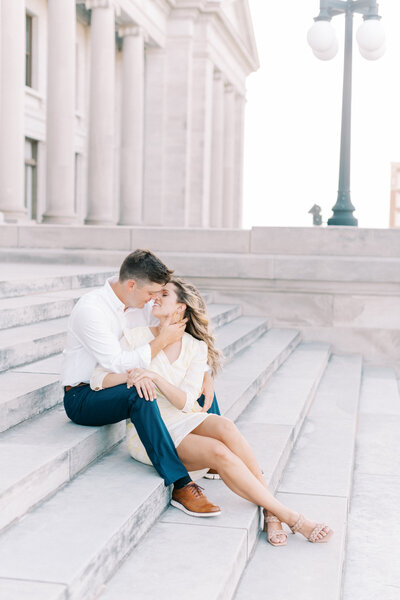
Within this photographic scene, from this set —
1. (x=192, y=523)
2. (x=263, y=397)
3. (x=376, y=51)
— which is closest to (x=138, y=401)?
(x=192, y=523)

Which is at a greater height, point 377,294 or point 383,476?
point 377,294

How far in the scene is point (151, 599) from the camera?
3467 millimetres

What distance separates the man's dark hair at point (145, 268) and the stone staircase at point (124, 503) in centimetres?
102

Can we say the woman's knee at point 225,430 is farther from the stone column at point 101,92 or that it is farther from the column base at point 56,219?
the stone column at point 101,92

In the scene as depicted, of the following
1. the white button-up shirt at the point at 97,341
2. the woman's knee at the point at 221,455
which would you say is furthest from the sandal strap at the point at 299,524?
the white button-up shirt at the point at 97,341

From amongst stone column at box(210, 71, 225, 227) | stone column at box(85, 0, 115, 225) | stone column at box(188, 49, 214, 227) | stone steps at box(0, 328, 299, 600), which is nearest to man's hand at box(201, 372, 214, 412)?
stone steps at box(0, 328, 299, 600)

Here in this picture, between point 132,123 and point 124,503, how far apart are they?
81.8 feet

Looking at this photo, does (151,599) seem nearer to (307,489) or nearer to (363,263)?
(307,489)

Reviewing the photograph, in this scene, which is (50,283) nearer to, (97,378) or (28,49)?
(97,378)

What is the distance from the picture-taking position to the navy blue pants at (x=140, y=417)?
4.58 m

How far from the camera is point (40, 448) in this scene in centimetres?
450

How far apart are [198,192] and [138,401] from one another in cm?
3001

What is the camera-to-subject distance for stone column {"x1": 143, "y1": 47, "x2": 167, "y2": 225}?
31.5 metres

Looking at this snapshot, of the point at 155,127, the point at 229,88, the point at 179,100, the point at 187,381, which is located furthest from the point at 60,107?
the point at 229,88
